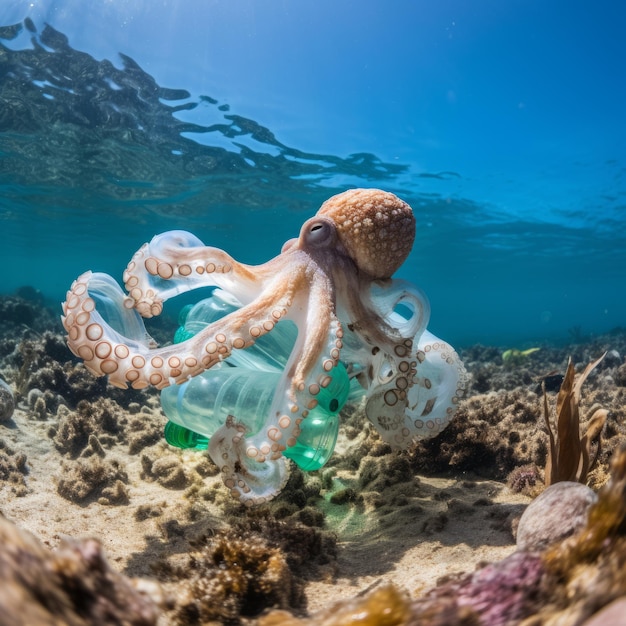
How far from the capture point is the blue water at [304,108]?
1508cm

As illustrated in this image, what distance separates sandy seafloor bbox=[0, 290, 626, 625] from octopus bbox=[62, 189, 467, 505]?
52cm

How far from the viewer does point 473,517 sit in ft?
10.3

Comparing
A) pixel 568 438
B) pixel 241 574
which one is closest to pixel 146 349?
pixel 241 574

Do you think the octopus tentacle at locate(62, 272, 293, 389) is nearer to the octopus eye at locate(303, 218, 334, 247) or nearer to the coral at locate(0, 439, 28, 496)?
the octopus eye at locate(303, 218, 334, 247)

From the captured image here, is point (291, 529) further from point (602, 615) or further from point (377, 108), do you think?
point (377, 108)

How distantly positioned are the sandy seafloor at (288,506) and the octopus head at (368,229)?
1.84 m

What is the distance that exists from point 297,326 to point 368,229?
91 centimetres

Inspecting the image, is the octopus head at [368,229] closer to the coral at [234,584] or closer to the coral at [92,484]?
the coral at [234,584]

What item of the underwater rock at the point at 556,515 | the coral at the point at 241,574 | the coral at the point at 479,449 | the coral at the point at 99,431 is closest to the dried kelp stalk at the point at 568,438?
the underwater rock at the point at 556,515

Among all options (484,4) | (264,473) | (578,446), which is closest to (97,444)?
(264,473)

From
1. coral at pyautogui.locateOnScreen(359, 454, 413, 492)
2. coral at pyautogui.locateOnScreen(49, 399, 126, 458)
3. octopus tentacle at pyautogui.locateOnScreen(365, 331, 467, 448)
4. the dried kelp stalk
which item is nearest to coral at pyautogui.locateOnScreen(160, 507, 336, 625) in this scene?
octopus tentacle at pyautogui.locateOnScreen(365, 331, 467, 448)

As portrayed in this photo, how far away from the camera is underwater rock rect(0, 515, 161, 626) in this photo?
85 cm

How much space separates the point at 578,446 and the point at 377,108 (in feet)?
61.4

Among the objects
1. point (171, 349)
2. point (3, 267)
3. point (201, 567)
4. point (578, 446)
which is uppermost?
point (3, 267)
